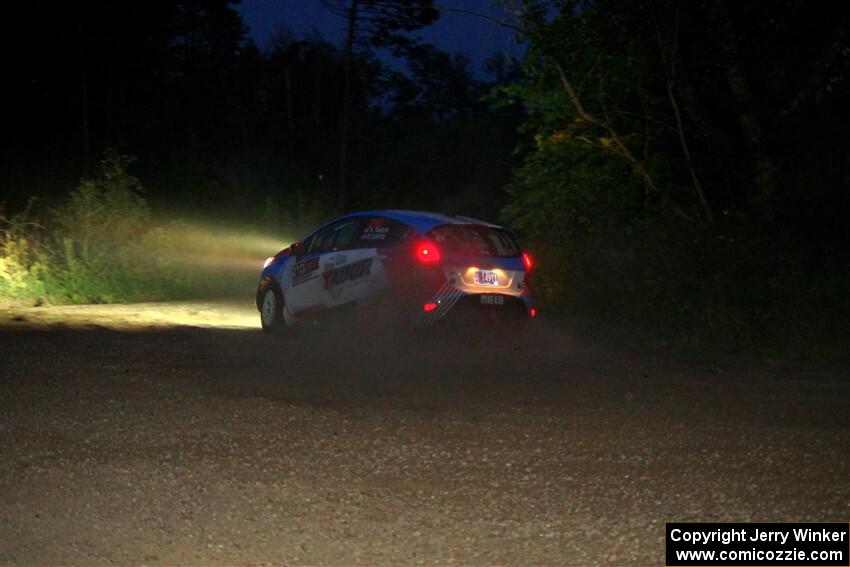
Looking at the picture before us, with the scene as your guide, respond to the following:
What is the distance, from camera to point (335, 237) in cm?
1424

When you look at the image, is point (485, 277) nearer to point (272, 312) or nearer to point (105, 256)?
point (272, 312)

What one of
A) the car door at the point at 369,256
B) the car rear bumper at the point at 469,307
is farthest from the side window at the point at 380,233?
the car rear bumper at the point at 469,307

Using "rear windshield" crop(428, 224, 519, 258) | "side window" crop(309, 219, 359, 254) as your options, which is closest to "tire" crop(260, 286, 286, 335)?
"side window" crop(309, 219, 359, 254)

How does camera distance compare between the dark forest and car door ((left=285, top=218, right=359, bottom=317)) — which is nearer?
car door ((left=285, top=218, right=359, bottom=317))

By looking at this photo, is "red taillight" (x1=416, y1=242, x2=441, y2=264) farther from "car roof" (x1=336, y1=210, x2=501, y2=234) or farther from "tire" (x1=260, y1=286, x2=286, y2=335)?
"tire" (x1=260, y1=286, x2=286, y2=335)

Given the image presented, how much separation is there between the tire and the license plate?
3101 mm

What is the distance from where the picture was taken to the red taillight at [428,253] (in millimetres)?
12594

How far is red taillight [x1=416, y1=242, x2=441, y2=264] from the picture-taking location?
1259 centimetres

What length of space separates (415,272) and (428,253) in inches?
10.2

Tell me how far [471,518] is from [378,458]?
1.35 meters

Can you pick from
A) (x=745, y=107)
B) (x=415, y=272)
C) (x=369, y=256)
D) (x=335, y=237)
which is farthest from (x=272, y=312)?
(x=745, y=107)

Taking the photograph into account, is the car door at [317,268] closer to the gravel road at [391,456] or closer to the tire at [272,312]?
the tire at [272,312]

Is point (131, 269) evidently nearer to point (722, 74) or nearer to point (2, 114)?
point (722, 74)

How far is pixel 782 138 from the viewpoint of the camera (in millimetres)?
20141
